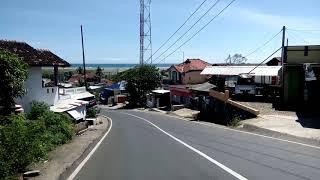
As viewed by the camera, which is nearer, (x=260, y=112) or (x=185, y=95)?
(x=260, y=112)

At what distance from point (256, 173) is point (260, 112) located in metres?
24.7

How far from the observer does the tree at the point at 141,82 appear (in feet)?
286

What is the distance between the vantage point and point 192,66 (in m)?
86.5

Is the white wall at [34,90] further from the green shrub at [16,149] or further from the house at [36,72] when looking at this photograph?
the green shrub at [16,149]

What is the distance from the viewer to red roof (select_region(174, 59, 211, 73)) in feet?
281

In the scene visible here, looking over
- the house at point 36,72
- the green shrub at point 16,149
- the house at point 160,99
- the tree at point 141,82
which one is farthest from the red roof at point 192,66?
the green shrub at point 16,149

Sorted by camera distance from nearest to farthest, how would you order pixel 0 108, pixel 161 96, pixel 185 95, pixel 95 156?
pixel 95 156
pixel 0 108
pixel 185 95
pixel 161 96

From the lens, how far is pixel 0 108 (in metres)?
25.2

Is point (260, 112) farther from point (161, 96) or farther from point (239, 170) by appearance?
point (161, 96)

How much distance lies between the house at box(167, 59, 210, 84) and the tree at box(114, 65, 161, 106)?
362 centimetres

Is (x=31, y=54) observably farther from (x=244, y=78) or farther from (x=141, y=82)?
(x=141, y=82)

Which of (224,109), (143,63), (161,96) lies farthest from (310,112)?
(143,63)

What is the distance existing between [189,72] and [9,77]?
63.1 m

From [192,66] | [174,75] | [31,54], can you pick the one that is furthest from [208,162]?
[174,75]
